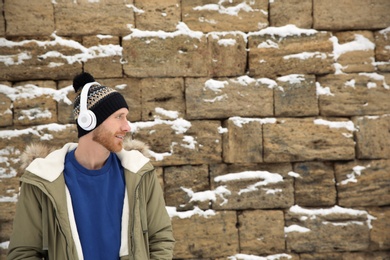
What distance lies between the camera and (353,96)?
5.60 meters

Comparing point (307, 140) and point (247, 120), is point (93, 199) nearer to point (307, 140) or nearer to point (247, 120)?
point (247, 120)

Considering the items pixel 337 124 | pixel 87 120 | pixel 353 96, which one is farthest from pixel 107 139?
pixel 353 96

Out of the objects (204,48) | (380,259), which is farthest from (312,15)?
(380,259)

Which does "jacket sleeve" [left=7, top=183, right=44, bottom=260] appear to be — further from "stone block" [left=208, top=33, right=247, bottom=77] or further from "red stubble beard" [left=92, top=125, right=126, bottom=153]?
"stone block" [left=208, top=33, right=247, bottom=77]

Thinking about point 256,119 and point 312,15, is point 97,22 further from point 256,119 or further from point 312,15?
point 312,15

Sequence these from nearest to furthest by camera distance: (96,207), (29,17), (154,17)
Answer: (96,207), (29,17), (154,17)

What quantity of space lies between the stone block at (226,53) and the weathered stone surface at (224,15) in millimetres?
101

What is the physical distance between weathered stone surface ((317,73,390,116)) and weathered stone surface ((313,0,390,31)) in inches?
23.2

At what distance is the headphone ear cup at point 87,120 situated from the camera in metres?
2.66

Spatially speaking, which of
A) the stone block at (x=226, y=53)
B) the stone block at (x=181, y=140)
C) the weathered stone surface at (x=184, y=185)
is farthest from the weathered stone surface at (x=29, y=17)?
the weathered stone surface at (x=184, y=185)

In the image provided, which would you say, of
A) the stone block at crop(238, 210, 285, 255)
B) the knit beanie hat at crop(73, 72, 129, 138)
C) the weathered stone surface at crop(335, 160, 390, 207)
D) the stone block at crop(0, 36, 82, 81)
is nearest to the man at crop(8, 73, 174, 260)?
the knit beanie hat at crop(73, 72, 129, 138)

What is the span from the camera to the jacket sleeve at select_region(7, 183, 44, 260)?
253 centimetres

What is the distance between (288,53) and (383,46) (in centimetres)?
113

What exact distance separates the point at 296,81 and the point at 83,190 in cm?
353
